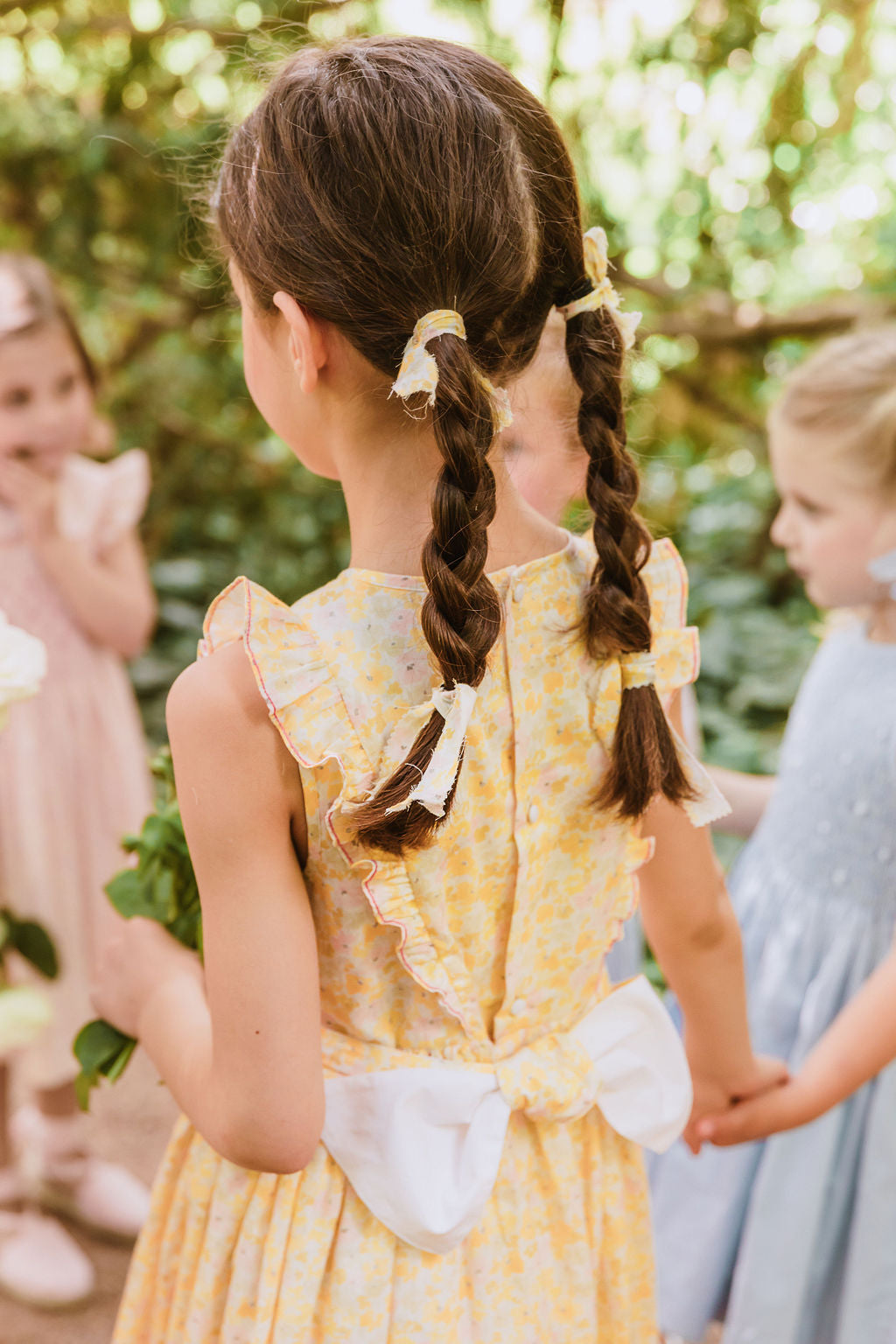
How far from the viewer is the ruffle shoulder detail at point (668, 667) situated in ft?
2.94

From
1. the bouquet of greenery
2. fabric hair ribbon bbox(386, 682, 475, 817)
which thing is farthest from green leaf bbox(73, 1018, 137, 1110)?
fabric hair ribbon bbox(386, 682, 475, 817)

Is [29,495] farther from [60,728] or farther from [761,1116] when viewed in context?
[761,1116]

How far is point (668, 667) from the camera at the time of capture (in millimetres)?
941

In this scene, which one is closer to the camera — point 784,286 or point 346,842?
point 346,842

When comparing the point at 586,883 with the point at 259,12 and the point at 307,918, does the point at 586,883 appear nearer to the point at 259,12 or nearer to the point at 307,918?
the point at 307,918

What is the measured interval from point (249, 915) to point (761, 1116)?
0.70m

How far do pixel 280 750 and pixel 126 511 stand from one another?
5.10 feet

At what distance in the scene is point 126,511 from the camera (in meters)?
2.20

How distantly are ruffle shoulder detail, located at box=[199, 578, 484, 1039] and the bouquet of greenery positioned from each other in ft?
0.90

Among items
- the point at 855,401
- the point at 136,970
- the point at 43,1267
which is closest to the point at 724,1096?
the point at 136,970

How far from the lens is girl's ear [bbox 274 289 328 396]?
2.53 ft

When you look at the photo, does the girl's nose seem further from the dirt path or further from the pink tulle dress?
the dirt path

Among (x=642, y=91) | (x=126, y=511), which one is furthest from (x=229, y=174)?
(x=642, y=91)

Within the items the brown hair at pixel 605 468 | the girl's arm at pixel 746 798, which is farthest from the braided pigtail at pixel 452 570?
the girl's arm at pixel 746 798
